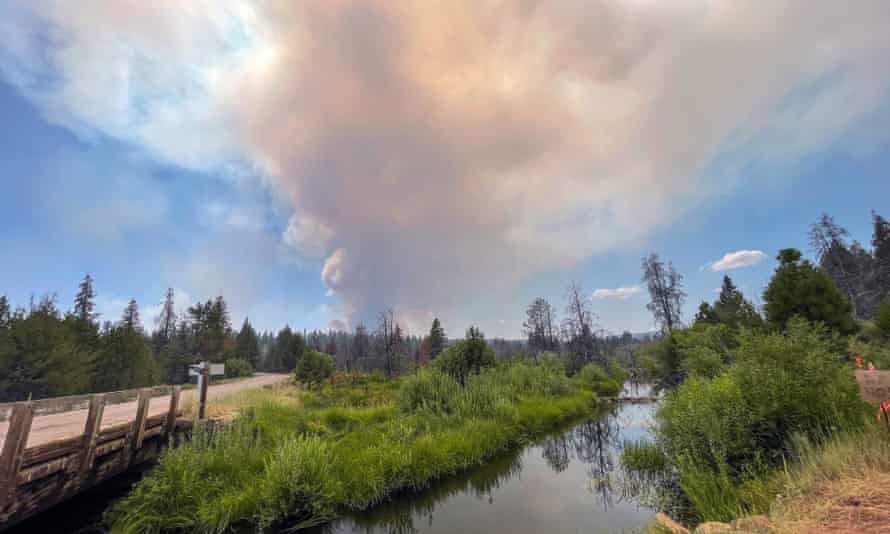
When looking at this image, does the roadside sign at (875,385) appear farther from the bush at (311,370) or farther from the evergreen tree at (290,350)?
the evergreen tree at (290,350)

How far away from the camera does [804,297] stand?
589 inches

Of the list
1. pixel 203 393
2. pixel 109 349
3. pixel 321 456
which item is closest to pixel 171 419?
pixel 203 393

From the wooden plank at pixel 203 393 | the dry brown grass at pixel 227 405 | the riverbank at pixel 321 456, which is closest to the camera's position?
the riverbank at pixel 321 456

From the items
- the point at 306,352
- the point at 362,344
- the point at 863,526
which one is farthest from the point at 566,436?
the point at 362,344

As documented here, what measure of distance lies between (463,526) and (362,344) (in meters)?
56.5

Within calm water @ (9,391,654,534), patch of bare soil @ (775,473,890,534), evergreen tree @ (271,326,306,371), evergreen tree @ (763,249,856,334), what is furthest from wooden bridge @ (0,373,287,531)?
evergreen tree @ (271,326,306,371)

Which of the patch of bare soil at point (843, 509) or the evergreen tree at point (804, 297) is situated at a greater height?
the evergreen tree at point (804, 297)

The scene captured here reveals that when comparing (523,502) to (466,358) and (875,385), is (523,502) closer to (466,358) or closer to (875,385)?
(875,385)

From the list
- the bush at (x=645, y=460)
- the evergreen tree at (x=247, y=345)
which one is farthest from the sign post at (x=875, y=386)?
the evergreen tree at (x=247, y=345)

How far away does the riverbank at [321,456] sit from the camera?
7062 mm

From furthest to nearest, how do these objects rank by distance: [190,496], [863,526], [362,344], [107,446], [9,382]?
[362,344] → [9,382] → [107,446] → [190,496] → [863,526]

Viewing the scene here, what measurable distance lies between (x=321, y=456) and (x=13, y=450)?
5.08 metres

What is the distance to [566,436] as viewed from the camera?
1470 centimetres

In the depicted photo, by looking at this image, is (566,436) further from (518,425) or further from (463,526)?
(463,526)
